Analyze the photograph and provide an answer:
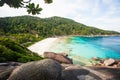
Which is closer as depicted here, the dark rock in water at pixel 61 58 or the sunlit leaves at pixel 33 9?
the sunlit leaves at pixel 33 9

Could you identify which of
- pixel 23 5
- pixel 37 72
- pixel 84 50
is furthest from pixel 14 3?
pixel 84 50

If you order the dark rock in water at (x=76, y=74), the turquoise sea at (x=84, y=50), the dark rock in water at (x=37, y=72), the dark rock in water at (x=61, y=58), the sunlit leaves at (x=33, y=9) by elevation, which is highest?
the sunlit leaves at (x=33, y=9)

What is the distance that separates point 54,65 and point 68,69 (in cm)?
161

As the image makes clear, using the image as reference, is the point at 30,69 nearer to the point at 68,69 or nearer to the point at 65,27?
the point at 68,69

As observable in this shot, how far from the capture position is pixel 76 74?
8.94 meters

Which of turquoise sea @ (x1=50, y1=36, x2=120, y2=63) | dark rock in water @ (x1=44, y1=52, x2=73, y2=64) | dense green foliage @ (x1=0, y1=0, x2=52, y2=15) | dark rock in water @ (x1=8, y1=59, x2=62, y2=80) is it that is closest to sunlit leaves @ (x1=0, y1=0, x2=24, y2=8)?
dense green foliage @ (x1=0, y1=0, x2=52, y2=15)

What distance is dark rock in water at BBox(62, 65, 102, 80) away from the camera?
339 inches

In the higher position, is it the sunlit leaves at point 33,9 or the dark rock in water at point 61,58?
the sunlit leaves at point 33,9

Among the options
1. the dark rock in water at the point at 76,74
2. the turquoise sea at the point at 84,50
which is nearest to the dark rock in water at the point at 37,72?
the dark rock in water at the point at 76,74

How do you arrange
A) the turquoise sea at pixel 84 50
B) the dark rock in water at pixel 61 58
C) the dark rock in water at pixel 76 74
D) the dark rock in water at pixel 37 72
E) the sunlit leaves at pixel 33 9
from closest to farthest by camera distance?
the sunlit leaves at pixel 33 9 < the dark rock in water at pixel 37 72 < the dark rock in water at pixel 76 74 < the dark rock in water at pixel 61 58 < the turquoise sea at pixel 84 50

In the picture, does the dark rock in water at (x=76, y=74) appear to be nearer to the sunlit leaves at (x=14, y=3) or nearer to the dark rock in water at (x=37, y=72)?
the dark rock in water at (x=37, y=72)

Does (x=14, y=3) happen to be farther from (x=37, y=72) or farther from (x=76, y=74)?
(x=76, y=74)

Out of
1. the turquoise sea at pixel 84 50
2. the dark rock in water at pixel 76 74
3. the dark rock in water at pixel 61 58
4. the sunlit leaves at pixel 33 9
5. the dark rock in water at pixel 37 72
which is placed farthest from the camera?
the turquoise sea at pixel 84 50

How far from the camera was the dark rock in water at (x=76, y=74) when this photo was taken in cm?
861
